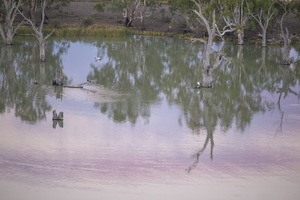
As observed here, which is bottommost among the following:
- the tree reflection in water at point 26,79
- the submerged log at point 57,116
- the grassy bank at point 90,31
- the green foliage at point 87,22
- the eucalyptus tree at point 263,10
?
the submerged log at point 57,116

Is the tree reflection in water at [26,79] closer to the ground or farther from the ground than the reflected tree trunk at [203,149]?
farther from the ground

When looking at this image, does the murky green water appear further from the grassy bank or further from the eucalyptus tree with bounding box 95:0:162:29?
the eucalyptus tree with bounding box 95:0:162:29

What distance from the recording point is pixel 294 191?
1396 centimetres

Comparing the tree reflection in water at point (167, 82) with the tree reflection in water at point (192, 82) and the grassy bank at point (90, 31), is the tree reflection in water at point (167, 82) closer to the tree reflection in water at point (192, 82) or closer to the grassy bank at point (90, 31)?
the tree reflection in water at point (192, 82)

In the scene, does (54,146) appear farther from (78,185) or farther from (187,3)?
(187,3)

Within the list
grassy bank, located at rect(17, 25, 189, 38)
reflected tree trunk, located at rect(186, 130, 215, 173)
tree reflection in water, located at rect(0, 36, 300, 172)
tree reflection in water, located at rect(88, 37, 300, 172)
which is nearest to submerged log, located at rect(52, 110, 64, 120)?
tree reflection in water, located at rect(0, 36, 300, 172)

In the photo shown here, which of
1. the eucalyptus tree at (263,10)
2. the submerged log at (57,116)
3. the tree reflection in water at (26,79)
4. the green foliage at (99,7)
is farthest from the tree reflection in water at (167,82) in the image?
the green foliage at (99,7)

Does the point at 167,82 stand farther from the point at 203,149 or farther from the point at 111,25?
the point at 111,25

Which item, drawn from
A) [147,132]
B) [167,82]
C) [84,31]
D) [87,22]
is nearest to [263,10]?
[84,31]

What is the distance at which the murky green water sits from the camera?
1385 centimetres

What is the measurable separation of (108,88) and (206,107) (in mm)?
4766

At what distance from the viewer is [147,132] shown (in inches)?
721

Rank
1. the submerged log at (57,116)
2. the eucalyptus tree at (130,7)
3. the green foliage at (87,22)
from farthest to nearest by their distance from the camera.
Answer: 1. the eucalyptus tree at (130,7)
2. the green foliage at (87,22)
3. the submerged log at (57,116)

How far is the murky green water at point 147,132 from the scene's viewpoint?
13.9 m
